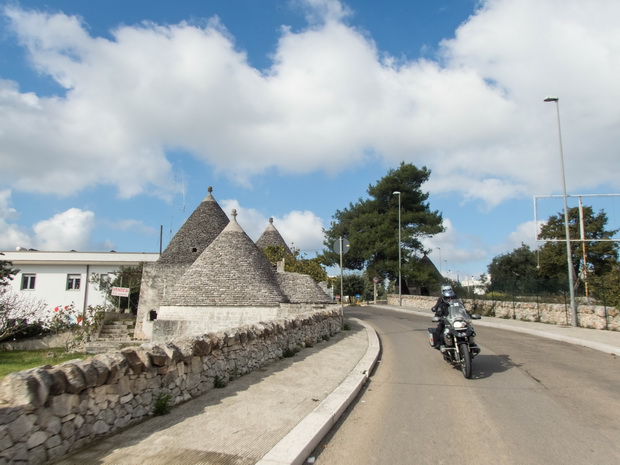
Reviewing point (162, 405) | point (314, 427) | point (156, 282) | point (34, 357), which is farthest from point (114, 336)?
point (314, 427)

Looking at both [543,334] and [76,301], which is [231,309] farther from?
[76,301]

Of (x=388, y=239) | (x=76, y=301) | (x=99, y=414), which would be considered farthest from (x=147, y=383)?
(x=388, y=239)

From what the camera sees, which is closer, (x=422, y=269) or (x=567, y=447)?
(x=567, y=447)

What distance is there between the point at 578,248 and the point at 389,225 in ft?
61.5

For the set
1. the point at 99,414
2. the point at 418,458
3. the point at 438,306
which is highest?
the point at 438,306

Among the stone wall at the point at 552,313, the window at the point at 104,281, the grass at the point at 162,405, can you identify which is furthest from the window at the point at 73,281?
the grass at the point at 162,405

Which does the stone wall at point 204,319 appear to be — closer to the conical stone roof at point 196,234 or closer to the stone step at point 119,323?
the conical stone roof at point 196,234

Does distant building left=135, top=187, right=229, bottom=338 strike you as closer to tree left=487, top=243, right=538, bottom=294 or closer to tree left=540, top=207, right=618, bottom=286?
tree left=540, top=207, right=618, bottom=286

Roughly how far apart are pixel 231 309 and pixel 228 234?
4.58 meters

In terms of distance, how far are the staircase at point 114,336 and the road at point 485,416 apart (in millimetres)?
23648

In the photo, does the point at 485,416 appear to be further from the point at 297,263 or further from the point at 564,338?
the point at 297,263

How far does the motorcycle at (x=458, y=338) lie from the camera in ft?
26.8

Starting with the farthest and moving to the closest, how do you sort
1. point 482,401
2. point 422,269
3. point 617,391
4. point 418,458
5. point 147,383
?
point 422,269
point 617,391
point 482,401
point 147,383
point 418,458

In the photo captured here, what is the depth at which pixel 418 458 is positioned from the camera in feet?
14.0
